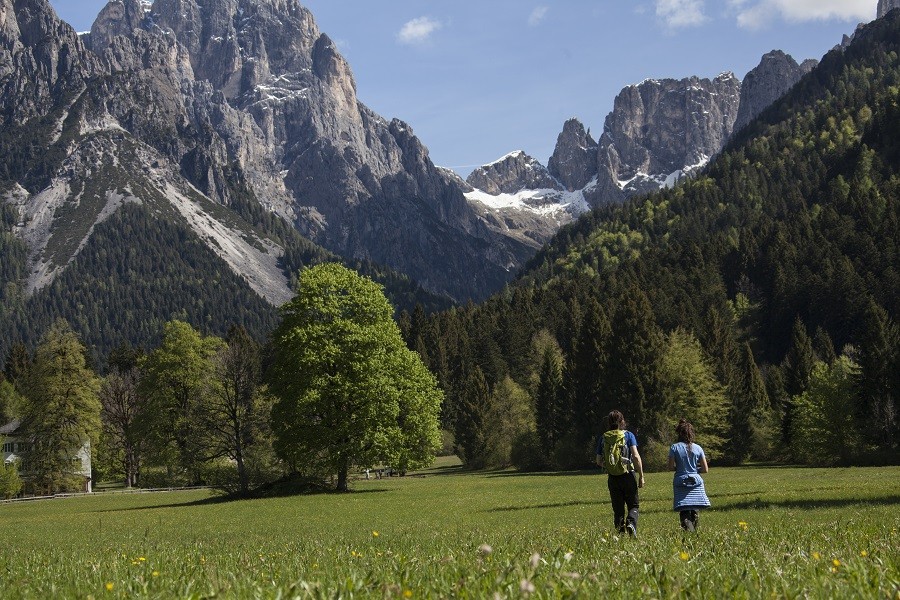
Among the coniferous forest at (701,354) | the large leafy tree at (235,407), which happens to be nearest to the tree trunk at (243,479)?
the large leafy tree at (235,407)

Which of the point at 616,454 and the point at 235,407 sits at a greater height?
the point at 235,407

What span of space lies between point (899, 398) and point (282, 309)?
52.5 metres

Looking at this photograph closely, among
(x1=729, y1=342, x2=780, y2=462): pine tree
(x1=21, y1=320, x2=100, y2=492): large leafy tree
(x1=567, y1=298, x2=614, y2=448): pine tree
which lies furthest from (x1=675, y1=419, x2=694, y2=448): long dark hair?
(x1=21, y1=320, x2=100, y2=492): large leafy tree

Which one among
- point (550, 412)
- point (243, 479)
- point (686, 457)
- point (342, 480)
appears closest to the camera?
point (686, 457)

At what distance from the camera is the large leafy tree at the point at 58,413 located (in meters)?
75.2

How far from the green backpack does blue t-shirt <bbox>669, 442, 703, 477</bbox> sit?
0.88m

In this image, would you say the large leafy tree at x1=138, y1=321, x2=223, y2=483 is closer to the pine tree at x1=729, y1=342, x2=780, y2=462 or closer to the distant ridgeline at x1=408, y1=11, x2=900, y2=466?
the distant ridgeline at x1=408, y1=11, x2=900, y2=466

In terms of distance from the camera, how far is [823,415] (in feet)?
235

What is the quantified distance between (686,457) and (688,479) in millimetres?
464

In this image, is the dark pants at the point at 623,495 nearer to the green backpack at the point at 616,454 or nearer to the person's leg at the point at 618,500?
the person's leg at the point at 618,500

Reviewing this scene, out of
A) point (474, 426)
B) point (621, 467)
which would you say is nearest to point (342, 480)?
point (621, 467)

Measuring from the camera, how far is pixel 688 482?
52.1ft

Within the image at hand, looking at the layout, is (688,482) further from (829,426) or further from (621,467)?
(829,426)

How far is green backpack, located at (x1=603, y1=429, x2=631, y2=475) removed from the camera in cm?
1597
